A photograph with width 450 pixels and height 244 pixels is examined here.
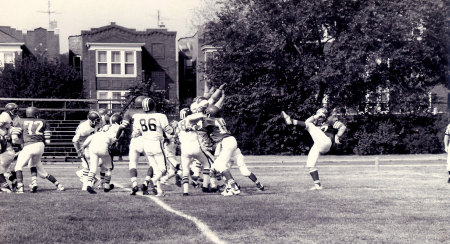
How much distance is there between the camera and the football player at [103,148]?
42.9 feet

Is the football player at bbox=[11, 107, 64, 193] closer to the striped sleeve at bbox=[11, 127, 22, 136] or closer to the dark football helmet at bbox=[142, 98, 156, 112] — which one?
the striped sleeve at bbox=[11, 127, 22, 136]

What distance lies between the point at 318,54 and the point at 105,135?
70.1 ft

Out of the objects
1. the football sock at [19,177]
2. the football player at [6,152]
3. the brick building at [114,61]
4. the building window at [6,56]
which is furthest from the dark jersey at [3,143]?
the building window at [6,56]

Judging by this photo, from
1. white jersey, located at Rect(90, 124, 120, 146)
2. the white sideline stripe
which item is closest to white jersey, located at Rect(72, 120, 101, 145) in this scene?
white jersey, located at Rect(90, 124, 120, 146)

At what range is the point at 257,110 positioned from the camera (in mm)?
32625

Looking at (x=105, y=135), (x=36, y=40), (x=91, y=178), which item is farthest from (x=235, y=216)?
(x=36, y=40)

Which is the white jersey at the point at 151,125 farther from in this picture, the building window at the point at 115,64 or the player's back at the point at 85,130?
the building window at the point at 115,64

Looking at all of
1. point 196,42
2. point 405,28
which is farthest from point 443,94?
point 196,42

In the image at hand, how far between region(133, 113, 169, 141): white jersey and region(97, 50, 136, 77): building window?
31.4 m

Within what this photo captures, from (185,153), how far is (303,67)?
→ 64.4 ft

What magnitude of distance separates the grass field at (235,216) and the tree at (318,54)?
1806 centimetres

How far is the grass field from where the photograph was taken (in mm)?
7789

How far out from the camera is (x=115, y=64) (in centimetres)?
4303

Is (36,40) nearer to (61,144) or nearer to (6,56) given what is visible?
(6,56)
